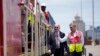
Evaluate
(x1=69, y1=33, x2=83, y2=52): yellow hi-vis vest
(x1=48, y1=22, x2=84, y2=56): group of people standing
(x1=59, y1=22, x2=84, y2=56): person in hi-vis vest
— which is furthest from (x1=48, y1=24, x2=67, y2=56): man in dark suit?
(x1=69, y1=33, x2=83, y2=52): yellow hi-vis vest

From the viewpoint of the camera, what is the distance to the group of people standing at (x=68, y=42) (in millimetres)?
12812

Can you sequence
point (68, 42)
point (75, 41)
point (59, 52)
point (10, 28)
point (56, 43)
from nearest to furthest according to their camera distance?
point (10, 28), point (75, 41), point (68, 42), point (56, 43), point (59, 52)

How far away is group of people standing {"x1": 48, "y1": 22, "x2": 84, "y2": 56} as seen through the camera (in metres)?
12.8

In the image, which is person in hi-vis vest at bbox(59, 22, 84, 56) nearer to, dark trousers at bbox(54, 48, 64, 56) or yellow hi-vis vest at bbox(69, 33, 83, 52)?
yellow hi-vis vest at bbox(69, 33, 83, 52)

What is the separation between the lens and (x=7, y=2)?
18.4ft

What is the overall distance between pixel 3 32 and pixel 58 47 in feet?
28.8

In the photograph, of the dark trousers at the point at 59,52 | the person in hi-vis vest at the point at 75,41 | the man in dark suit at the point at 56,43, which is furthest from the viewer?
the dark trousers at the point at 59,52

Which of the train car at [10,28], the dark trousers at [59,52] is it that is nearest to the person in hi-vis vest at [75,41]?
the dark trousers at [59,52]

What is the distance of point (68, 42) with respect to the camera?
43.1 ft

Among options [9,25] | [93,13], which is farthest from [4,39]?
[93,13]

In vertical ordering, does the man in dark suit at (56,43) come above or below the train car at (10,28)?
below

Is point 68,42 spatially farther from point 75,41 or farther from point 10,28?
point 10,28

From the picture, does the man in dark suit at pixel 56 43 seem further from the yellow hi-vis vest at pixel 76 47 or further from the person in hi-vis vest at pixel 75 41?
the yellow hi-vis vest at pixel 76 47

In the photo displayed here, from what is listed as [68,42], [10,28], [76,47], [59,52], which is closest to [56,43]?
[59,52]
